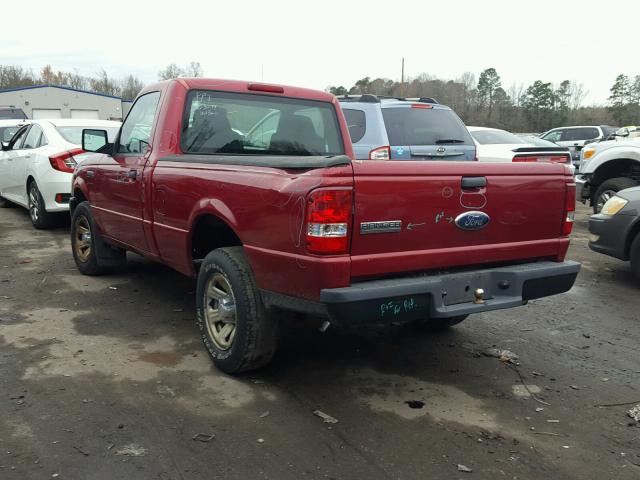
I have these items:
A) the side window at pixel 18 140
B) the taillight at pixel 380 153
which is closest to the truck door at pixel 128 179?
the taillight at pixel 380 153

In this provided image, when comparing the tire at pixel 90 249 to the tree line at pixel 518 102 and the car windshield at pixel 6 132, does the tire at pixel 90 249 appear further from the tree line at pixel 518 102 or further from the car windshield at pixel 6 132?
the tree line at pixel 518 102

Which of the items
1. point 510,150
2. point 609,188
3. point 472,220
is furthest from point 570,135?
point 472,220

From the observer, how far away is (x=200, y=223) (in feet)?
13.2

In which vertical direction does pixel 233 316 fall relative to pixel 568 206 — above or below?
below

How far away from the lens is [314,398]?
3523 mm

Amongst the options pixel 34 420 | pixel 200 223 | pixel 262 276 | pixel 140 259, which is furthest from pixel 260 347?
pixel 140 259

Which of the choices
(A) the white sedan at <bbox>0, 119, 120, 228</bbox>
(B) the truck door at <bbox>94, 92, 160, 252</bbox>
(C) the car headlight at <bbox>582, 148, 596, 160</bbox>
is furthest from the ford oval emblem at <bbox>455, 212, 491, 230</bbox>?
(C) the car headlight at <bbox>582, 148, 596, 160</bbox>

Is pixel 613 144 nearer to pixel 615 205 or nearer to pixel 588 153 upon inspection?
pixel 588 153

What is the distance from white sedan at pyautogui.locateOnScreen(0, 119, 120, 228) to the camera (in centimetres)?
826

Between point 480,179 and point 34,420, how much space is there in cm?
285

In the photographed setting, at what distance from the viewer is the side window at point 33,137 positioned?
29.4ft

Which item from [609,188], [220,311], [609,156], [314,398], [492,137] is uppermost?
[492,137]

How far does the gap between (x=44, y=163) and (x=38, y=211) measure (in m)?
0.86

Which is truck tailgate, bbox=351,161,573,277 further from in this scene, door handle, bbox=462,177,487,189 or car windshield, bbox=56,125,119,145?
car windshield, bbox=56,125,119,145
